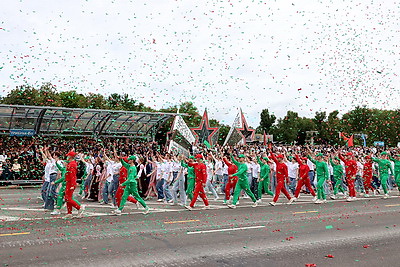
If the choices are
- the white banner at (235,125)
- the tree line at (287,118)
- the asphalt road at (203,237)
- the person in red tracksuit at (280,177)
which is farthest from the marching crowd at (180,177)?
the tree line at (287,118)

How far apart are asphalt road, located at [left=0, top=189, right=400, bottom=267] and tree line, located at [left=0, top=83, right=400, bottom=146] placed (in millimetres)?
29676

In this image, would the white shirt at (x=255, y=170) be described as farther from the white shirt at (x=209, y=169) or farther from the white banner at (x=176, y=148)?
the white banner at (x=176, y=148)

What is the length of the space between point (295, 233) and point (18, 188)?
16.4 metres

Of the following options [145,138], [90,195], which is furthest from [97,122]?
[90,195]

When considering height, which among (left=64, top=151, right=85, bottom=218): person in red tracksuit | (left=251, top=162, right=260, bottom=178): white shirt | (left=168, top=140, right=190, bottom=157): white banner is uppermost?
(left=168, top=140, right=190, bottom=157): white banner

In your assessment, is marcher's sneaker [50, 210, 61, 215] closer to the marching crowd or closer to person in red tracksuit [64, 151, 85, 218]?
the marching crowd

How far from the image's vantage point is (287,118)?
2360 inches

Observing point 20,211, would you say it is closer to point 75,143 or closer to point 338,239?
point 338,239

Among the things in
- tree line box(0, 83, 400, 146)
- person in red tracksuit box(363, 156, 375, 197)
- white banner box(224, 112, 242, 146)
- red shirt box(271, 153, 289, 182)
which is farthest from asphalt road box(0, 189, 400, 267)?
tree line box(0, 83, 400, 146)

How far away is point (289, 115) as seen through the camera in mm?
61125

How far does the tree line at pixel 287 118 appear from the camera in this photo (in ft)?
140

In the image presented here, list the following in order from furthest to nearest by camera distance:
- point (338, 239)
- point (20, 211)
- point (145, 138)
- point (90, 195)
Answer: point (145, 138), point (90, 195), point (20, 211), point (338, 239)

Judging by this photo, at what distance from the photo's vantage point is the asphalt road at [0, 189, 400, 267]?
21.2ft

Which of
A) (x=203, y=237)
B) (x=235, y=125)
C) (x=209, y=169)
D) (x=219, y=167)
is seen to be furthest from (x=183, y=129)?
(x=203, y=237)
